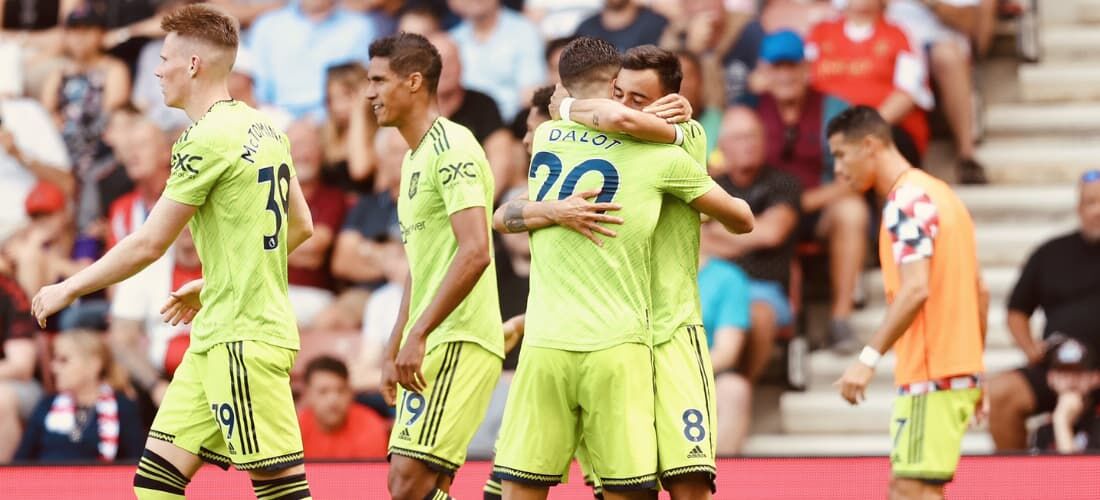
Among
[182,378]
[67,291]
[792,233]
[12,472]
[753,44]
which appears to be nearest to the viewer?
[67,291]

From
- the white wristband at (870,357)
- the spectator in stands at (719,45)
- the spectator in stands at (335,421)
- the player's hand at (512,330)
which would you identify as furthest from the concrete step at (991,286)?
the player's hand at (512,330)

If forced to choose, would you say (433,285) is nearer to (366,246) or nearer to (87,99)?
(366,246)

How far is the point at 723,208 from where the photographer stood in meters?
6.09

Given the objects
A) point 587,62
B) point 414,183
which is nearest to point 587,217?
point 587,62

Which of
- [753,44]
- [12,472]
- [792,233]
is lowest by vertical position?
[12,472]

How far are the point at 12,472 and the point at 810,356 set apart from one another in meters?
5.07

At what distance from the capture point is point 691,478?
19.8 ft

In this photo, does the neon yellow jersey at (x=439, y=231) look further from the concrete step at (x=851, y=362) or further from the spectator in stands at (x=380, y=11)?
the spectator in stands at (x=380, y=11)

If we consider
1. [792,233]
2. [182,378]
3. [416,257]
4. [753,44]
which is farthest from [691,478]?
[753,44]

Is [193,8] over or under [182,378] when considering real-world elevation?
over

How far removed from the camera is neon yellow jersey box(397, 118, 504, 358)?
256 inches

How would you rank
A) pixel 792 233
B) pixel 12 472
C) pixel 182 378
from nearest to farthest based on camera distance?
1. pixel 182 378
2. pixel 12 472
3. pixel 792 233

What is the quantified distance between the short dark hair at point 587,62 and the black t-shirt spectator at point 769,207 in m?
4.65

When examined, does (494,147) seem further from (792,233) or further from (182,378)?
(182,378)
